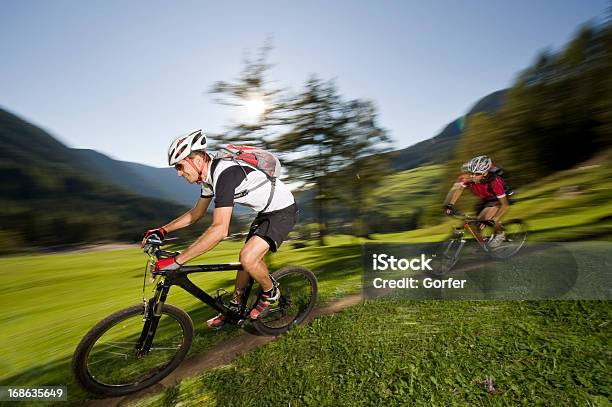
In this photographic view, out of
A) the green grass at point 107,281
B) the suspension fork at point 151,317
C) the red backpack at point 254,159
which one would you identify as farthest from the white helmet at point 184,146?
the green grass at point 107,281

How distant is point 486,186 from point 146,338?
26.7ft

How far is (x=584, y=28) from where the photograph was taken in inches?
828

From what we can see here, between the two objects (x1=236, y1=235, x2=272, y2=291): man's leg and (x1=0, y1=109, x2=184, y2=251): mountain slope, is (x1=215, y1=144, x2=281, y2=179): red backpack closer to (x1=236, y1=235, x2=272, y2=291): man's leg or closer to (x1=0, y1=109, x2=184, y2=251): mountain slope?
(x1=236, y1=235, x2=272, y2=291): man's leg

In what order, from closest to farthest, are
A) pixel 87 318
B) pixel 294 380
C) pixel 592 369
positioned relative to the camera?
pixel 592 369, pixel 294 380, pixel 87 318

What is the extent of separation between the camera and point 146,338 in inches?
145

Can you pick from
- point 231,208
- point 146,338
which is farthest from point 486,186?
point 146,338

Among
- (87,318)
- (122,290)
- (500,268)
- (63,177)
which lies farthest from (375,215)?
(63,177)

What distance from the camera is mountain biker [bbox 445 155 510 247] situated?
679cm

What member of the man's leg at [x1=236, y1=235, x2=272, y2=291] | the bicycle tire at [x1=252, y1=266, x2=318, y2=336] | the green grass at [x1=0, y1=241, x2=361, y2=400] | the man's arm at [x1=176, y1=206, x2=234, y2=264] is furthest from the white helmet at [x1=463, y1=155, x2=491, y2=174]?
the man's arm at [x1=176, y1=206, x2=234, y2=264]

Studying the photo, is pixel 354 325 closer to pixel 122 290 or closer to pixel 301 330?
pixel 301 330

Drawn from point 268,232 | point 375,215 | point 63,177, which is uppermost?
point 63,177

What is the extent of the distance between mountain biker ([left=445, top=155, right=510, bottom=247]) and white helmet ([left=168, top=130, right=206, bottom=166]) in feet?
19.5

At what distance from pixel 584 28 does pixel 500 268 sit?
26.8 metres

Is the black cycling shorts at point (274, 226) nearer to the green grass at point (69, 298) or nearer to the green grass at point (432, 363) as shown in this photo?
the green grass at point (69, 298)
